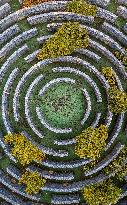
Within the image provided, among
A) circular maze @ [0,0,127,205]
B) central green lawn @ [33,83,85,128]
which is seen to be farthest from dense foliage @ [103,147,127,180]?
central green lawn @ [33,83,85,128]

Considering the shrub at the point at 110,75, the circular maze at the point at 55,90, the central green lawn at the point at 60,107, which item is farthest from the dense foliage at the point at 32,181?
the shrub at the point at 110,75

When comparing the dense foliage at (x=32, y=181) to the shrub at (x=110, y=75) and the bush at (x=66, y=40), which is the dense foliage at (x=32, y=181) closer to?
the shrub at (x=110, y=75)

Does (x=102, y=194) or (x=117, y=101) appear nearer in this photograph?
(x=102, y=194)

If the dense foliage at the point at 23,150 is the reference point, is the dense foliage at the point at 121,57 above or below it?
above

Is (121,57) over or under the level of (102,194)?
over

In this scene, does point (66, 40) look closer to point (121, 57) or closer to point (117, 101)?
point (121, 57)

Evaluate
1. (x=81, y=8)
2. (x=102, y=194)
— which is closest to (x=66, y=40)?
(x=81, y=8)

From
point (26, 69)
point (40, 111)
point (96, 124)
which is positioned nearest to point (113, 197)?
point (96, 124)
